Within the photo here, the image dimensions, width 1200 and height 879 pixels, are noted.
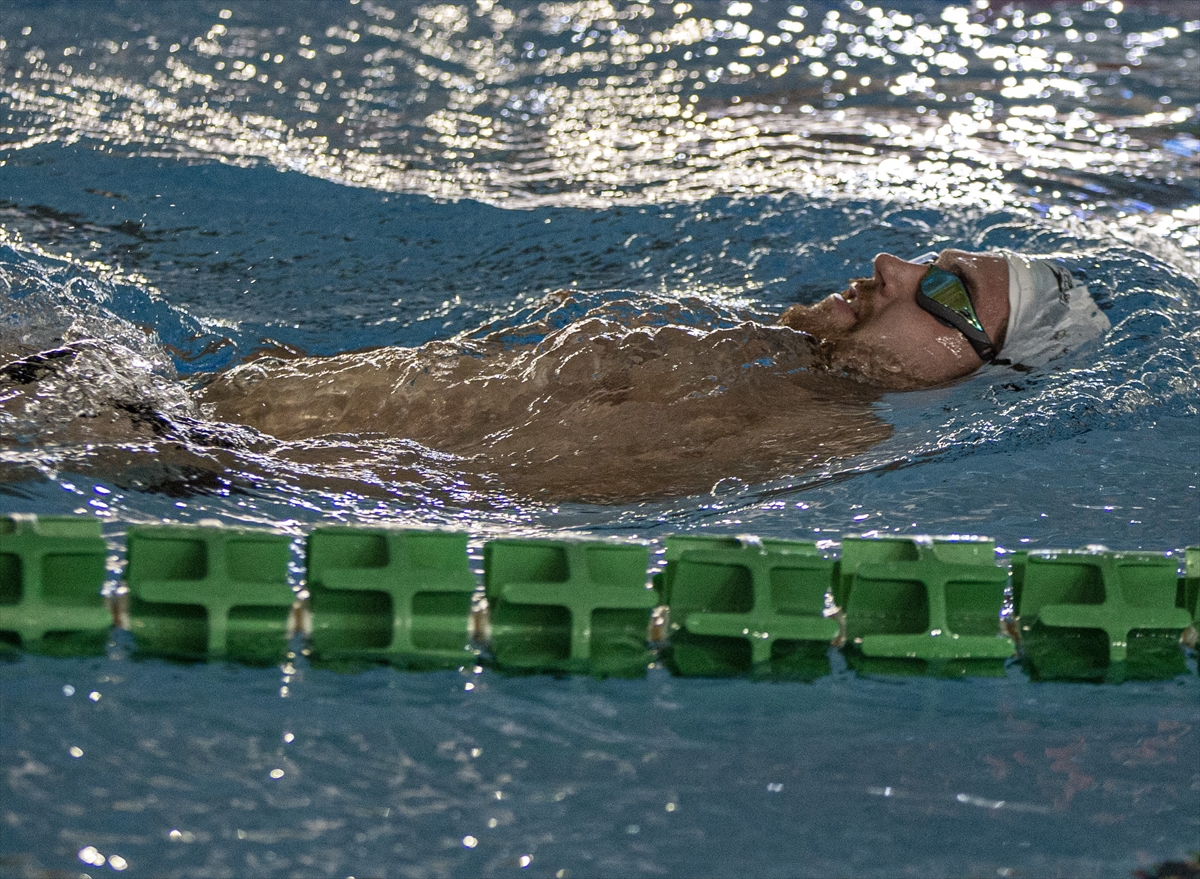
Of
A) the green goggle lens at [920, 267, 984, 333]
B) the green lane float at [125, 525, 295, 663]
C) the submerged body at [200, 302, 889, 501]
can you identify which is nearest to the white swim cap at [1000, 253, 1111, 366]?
the green goggle lens at [920, 267, 984, 333]

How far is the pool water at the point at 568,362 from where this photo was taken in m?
1.28

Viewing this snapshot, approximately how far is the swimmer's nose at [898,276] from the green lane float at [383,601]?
4.78 feet

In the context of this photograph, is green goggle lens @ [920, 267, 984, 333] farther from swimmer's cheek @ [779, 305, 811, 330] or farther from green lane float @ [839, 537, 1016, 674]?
green lane float @ [839, 537, 1016, 674]

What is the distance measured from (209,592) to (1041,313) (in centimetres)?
200

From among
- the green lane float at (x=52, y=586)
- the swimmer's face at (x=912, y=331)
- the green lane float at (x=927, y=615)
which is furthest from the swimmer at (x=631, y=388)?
the green lane float at (x=927, y=615)

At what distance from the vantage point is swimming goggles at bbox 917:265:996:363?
263cm

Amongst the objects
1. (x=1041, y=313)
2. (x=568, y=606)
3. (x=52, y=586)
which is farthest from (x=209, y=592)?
(x=1041, y=313)

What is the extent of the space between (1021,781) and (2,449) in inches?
61.8

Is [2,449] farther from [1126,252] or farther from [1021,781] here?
[1126,252]

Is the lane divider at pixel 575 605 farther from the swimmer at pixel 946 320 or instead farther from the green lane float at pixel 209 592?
the swimmer at pixel 946 320

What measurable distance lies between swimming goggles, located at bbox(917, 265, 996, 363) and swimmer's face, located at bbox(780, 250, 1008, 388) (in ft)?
0.07

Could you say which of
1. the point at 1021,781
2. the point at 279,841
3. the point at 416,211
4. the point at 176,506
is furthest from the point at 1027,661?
the point at 416,211

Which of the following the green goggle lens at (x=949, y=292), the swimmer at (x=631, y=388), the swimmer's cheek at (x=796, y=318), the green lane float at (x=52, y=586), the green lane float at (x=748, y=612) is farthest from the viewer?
the swimmer's cheek at (x=796, y=318)

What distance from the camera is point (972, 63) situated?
19.8 ft
